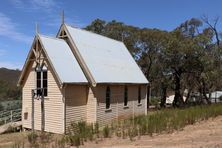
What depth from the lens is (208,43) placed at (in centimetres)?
4259

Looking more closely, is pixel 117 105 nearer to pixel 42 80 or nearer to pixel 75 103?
pixel 75 103

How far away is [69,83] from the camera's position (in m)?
21.4

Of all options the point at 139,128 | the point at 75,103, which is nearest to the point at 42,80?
the point at 75,103

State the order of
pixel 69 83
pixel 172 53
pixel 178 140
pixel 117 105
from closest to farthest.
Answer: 1. pixel 178 140
2. pixel 69 83
3. pixel 117 105
4. pixel 172 53

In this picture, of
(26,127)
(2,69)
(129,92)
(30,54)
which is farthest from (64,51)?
(2,69)

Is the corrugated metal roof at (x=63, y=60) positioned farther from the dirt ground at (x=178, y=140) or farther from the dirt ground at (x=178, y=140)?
the dirt ground at (x=178, y=140)

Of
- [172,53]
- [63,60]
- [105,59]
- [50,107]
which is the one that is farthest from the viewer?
[172,53]

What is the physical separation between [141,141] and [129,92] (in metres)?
13.9

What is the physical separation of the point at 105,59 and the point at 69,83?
6.00 m

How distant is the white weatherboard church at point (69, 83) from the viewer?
71.4 ft

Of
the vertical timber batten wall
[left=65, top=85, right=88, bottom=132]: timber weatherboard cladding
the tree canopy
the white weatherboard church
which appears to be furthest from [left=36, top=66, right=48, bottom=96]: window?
the tree canopy

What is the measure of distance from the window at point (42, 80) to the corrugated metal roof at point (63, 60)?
3.98 feet

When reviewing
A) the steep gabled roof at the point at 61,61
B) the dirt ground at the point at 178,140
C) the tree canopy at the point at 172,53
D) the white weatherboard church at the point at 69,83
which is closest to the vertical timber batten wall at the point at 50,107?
the white weatherboard church at the point at 69,83

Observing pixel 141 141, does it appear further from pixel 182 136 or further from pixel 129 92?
pixel 129 92
